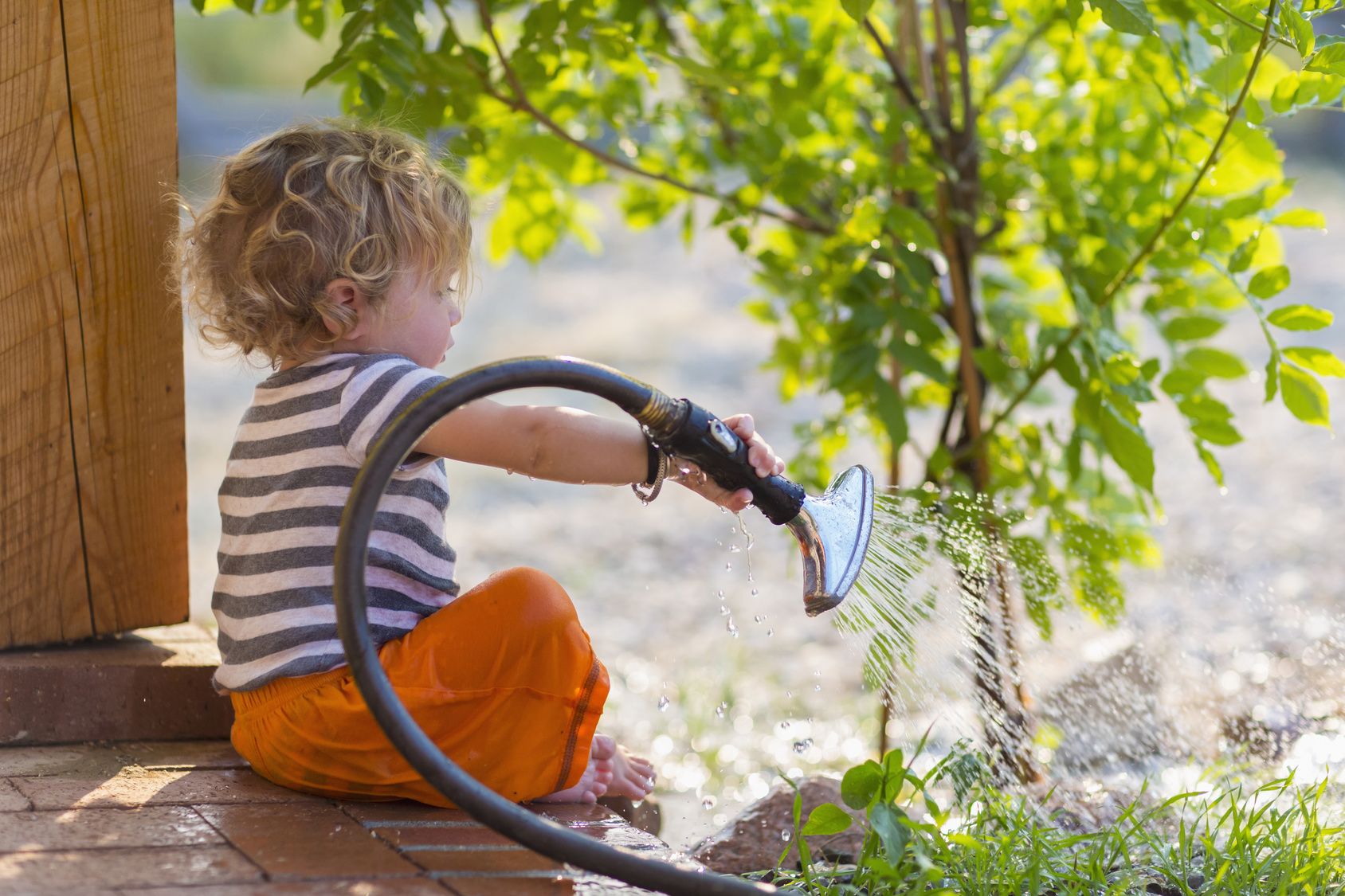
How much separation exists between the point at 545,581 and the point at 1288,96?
1.27 m

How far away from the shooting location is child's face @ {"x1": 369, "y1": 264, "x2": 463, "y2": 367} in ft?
5.12

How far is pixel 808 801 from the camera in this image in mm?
1887

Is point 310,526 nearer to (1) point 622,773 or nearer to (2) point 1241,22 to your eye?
(1) point 622,773

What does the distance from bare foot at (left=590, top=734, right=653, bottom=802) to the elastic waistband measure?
37 cm

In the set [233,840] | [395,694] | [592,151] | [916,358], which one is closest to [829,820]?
[395,694]

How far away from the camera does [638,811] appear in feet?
6.11

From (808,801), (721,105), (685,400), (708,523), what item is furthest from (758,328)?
(685,400)

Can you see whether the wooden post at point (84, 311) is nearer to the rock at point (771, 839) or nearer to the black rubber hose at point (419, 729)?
the black rubber hose at point (419, 729)

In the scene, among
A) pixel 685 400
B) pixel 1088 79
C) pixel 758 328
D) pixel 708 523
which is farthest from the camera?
pixel 758 328

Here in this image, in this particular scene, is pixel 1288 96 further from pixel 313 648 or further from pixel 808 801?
pixel 313 648

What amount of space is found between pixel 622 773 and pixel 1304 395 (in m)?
1.20

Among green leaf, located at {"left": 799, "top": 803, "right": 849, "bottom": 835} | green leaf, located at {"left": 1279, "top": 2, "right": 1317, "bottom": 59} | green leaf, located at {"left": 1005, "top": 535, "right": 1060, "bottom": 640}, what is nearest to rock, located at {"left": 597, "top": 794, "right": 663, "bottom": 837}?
green leaf, located at {"left": 799, "top": 803, "right": 849, "bottom": 835}

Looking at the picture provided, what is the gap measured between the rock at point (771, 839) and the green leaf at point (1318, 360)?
98 cm

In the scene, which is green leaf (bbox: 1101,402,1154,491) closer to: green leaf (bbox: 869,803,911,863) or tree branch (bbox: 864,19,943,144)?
tree branch (bbox: 864,19,943,144)
